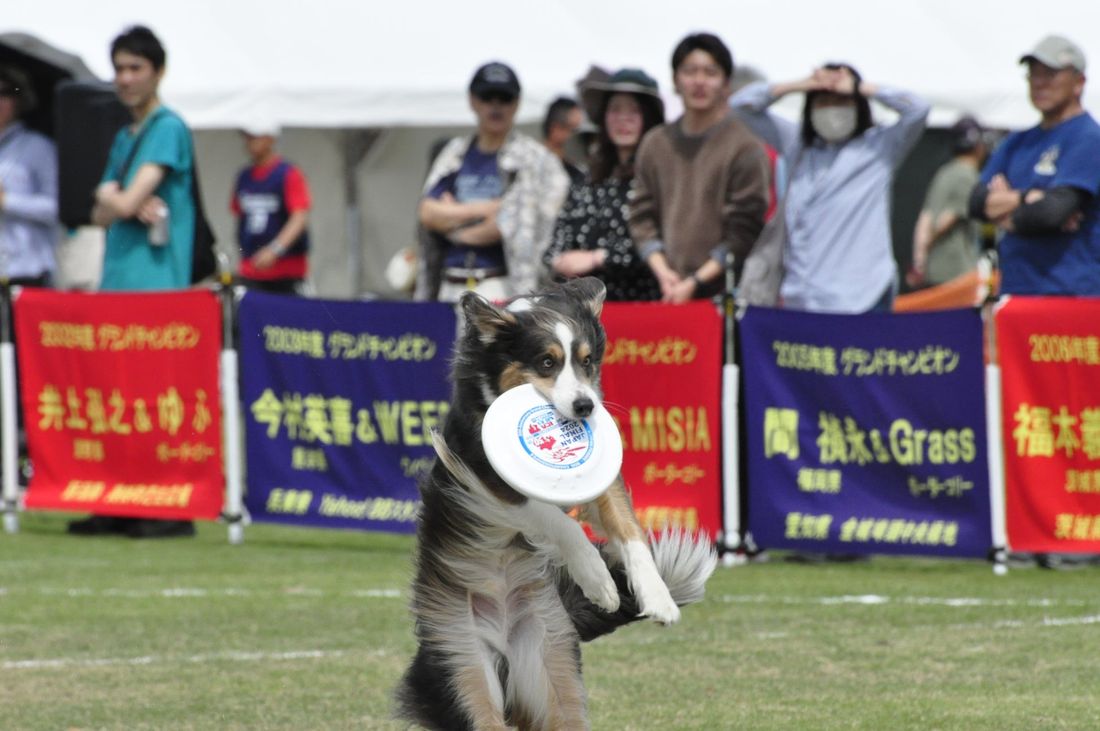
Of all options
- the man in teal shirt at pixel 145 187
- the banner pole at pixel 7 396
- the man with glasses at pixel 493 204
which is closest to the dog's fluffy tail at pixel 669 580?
the man with glasses at pixel 493 204

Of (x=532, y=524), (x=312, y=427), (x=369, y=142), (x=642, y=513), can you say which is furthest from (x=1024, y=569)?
(x=369, y=142)

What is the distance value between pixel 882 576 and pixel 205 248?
4.28 m

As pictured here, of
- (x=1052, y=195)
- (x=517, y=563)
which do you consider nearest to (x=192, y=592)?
(x=517, y=563)

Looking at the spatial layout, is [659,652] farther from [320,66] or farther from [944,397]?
[320,66]

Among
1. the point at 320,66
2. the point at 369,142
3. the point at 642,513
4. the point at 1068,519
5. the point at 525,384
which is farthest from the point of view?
the point at 369,142

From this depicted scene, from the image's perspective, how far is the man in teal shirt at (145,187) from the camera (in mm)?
10312

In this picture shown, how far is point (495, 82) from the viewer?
10188 mm

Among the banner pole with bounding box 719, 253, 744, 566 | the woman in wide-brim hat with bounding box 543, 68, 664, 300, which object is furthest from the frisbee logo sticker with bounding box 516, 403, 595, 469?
the woman in wide-brim hat with bounding box 543, 68, 664, 300

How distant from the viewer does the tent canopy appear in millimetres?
15664

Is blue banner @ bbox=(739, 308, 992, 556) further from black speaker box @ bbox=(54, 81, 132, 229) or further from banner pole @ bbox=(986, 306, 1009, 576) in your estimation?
black speaker box @ bbox=(54, 81, 132, 229)

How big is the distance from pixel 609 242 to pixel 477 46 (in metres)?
6.94

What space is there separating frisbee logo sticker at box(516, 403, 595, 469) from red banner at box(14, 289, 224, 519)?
547 centimetres

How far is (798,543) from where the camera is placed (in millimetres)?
9164

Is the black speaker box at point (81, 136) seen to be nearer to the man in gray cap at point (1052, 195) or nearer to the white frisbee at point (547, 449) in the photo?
the man in gray cap at point (1052, 195)
